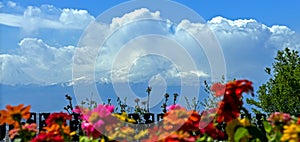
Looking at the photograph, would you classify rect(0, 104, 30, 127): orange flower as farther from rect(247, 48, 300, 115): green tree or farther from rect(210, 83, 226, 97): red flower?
rect(247, 48, 300, 115): green tree

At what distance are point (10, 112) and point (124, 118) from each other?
1.74 feet

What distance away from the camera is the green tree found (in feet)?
32.8

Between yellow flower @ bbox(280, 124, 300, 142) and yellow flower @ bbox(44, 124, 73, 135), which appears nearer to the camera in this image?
yellow flower @ bbox(280, 124, 300, 142)

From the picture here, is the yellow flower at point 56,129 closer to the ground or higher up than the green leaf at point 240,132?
higher up


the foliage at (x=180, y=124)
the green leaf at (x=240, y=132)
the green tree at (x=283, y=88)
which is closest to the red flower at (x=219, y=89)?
the foliage at (x=180, y=124)

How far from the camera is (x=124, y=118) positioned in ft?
8.17

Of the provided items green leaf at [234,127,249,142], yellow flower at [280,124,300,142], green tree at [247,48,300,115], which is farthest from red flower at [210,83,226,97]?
green tree at [247,48,300,115]

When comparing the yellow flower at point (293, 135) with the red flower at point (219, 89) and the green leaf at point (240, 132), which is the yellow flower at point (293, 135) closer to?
the green leaf at point (240, 132)

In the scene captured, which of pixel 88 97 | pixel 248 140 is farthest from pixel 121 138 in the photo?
pixel 88 97

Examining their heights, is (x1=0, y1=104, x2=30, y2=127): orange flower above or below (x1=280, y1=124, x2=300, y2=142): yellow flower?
above

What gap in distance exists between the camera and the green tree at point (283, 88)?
9992 mm

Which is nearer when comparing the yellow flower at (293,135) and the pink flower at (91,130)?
the yellow flower at (293,135)

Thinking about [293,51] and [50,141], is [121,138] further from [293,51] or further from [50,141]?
[293,51]

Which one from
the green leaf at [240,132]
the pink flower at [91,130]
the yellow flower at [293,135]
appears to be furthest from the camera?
the pink flower at [91,130]
